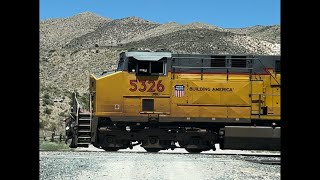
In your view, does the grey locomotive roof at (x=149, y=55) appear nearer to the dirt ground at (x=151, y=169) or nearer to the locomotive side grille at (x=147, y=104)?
the locomotive side grille at (x=147, y=104)

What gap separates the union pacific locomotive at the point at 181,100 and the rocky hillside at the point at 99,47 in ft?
48.5

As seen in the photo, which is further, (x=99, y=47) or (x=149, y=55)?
(x=99, y=47)

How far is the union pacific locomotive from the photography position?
19922mm

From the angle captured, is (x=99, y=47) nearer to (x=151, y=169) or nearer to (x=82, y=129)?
(x=82, y=129)

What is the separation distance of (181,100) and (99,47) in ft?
216

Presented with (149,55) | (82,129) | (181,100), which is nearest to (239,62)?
(181,100)

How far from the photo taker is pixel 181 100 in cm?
2005

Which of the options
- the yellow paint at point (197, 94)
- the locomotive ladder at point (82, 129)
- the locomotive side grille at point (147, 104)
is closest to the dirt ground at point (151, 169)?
the locomotive ladder at point (82, 129)

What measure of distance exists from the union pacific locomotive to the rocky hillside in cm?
1477

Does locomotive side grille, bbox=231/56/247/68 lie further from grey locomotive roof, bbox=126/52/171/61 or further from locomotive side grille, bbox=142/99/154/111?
locomotive side grille, bbox=142/99/154/111
